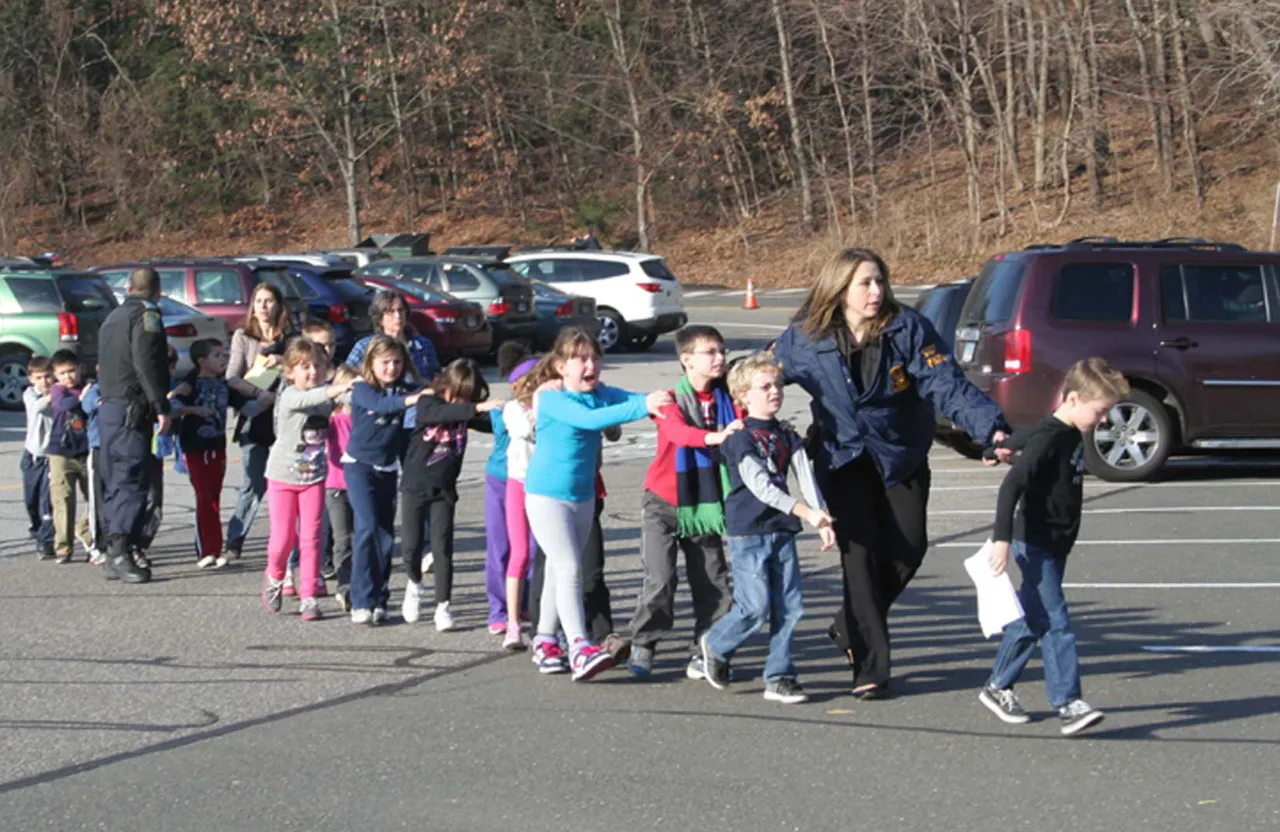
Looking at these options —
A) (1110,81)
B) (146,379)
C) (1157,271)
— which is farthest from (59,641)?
(1110,81)

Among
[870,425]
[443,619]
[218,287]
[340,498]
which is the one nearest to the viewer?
[870,425]

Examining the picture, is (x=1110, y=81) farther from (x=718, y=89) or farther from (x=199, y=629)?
(x=199, y=629)

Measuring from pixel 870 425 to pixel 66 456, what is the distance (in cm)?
613

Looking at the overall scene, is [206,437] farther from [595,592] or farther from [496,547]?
[595,592]

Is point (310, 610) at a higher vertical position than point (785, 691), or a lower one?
higher

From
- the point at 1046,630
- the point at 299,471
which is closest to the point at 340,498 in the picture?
the point at 299,471

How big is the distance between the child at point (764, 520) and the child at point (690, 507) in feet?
0.49

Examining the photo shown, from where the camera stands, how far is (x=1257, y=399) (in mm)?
13664

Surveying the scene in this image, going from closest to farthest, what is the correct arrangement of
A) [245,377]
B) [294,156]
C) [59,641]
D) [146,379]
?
1. [59,641]
2. [146,379]
3. [245,377]
4. [294,156]

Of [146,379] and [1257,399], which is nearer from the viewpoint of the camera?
[146,379]

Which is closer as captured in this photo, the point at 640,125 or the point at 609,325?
the point at 609,325

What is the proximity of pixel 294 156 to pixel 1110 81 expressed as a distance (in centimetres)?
2544

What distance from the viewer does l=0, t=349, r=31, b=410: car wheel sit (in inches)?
830

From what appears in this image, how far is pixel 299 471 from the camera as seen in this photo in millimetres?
9039
